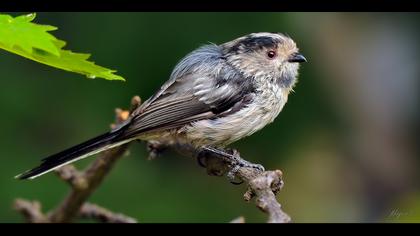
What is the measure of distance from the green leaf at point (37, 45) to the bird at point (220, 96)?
58.1 inches

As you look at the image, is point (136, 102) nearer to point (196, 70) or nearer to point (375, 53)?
point (196, 70)

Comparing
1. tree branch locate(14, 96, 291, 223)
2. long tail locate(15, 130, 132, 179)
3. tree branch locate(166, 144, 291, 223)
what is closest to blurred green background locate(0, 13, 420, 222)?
tree branch locate(14, 96, 291, 223)

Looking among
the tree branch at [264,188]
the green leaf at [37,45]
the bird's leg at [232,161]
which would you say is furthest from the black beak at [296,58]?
the green leaf at [37,45]

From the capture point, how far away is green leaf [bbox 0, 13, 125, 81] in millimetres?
2135

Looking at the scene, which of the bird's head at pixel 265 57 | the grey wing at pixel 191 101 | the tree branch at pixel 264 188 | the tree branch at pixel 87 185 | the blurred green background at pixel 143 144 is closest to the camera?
the tree branch at pixel 264 188

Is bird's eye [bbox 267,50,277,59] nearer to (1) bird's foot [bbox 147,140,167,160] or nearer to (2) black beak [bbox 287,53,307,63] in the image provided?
(2) black beak [bbox 287,53,307,63]

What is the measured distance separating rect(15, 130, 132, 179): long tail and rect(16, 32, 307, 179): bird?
3.0 inches

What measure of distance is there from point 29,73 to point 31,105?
0.32 metres

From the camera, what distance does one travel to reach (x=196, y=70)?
4.11 m

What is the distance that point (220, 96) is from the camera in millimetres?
4102

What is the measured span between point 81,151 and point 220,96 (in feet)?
2.74

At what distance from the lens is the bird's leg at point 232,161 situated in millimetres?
3554

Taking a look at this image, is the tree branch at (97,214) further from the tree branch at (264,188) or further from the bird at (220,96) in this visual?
the tree branch at (264,188)

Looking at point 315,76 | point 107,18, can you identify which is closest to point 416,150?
point 315,76
